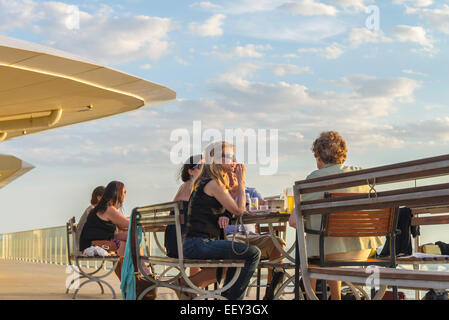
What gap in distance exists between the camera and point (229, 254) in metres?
3.94

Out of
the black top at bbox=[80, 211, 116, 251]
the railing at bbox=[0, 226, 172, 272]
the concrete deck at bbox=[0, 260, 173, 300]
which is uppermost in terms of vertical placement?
the black top at bbox=[80, 211, 116, 251]

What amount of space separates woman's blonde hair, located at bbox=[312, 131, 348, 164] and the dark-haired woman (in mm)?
2955

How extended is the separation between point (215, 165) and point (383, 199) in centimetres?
175

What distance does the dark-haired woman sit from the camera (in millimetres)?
6582

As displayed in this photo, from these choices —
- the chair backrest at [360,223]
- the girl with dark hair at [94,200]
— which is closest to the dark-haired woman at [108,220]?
the girl with dark hair at [94,200]

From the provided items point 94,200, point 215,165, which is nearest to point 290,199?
point 215,165

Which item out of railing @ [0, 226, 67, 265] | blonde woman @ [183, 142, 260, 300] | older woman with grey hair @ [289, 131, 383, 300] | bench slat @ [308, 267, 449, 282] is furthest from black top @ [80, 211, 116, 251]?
railing @ [0, 226, 67, 265]

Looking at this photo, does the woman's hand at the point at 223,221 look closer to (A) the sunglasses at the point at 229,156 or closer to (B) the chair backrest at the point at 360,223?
(A) the sunglasses at the point at 229,156

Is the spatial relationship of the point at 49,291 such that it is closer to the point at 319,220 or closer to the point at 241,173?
the point at 241,173

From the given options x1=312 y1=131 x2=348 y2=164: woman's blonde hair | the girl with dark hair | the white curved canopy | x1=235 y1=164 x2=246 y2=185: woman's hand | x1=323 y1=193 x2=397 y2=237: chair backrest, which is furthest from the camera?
the white curved canopy

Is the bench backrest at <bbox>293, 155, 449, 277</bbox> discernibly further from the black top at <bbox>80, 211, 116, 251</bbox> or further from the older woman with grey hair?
the black top at <bbox>80, 211, 116, 251</bbox>

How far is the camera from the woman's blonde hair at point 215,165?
4.08 m
